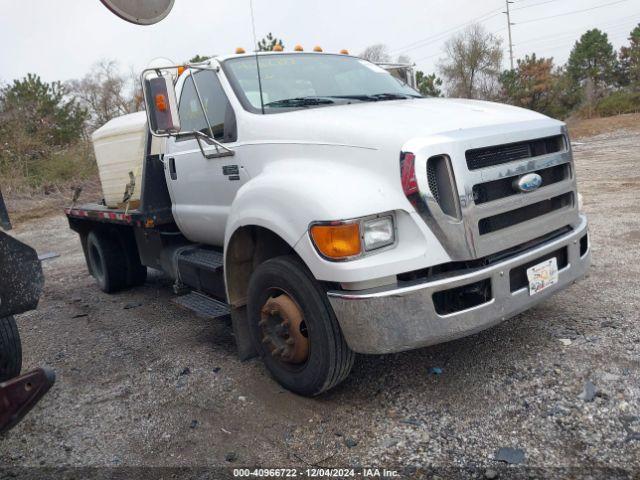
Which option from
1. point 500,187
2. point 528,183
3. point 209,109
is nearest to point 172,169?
point 209,109

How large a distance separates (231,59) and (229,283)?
1.75 metres

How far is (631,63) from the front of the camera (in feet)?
117

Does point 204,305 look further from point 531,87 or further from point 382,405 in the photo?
point 531,87

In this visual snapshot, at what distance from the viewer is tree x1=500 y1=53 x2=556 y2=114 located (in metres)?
34.4

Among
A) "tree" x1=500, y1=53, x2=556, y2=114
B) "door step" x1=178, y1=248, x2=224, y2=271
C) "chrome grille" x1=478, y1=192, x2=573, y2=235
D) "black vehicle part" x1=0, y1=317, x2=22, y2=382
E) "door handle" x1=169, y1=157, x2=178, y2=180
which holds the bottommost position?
"black vehicle part" x1=0, y1=317, x2=22, y2=382

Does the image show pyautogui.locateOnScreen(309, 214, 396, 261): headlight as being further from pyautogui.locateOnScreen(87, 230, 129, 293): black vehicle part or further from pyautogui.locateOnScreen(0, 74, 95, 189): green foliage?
pyautogui.locateOnScreen(0, 74, 95, 189): green foliage

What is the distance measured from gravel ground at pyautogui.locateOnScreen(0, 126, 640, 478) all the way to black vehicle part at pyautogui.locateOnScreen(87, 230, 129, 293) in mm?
1549

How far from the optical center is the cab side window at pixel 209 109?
12.6 feet

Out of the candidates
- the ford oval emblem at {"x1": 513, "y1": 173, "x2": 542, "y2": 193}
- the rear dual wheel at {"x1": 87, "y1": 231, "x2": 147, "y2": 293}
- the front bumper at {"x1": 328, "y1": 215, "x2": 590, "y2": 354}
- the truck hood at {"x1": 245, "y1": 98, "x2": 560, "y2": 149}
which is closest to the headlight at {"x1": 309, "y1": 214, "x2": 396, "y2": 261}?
the front bumper at {"x1": 328, "y1": 215, "x2": 590, "y2": 354}

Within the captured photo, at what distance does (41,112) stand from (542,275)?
71.1 feet

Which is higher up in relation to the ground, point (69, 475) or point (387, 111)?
point (387, 111)

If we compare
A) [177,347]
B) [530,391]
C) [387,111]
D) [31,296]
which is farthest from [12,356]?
[530,391]

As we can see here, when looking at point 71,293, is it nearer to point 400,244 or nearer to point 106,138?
point 106,138

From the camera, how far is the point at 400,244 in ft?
9.19
